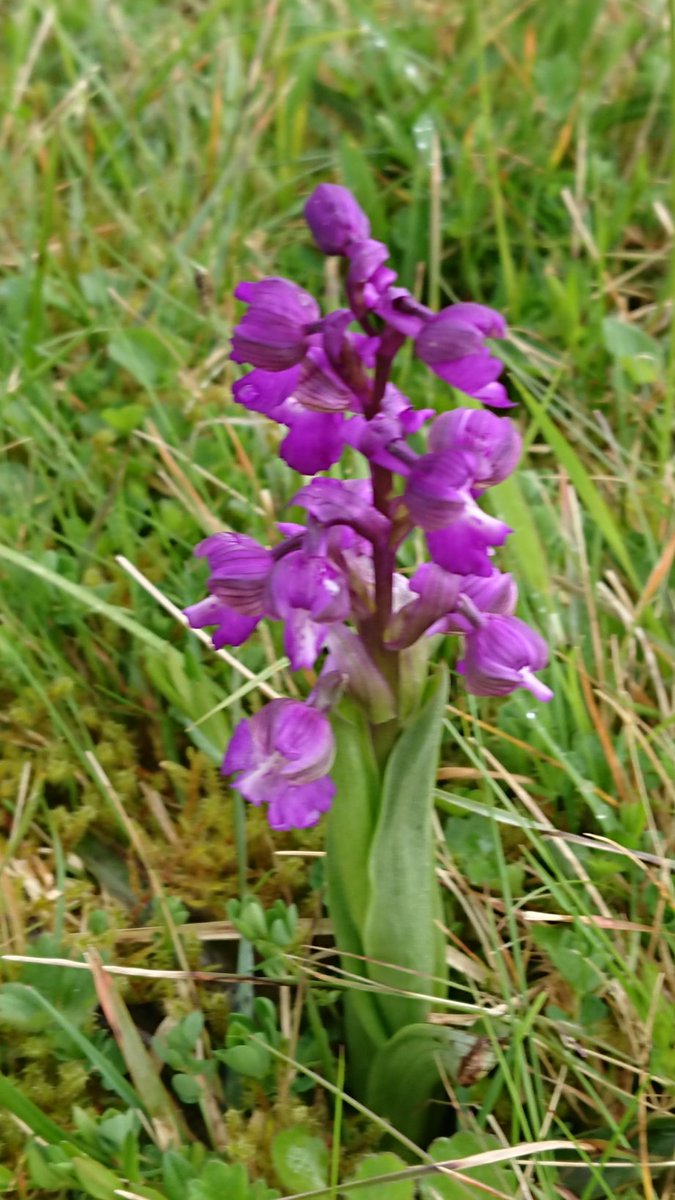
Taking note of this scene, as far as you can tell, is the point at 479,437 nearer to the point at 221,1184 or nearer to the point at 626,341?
the point at 221,1184

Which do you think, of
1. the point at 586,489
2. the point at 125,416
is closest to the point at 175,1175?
the point at 586,489

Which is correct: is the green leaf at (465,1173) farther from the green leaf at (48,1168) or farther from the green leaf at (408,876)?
the green leaf at (48,1168)

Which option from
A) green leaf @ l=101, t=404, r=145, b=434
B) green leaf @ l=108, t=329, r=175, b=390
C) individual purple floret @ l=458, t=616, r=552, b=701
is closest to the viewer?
individual purple floret @ l=458, t=616, r=552, b=701

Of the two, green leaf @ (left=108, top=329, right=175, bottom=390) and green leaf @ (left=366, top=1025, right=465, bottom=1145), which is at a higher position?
green leaf @ (left=108, top=329, right=175, bottom=390)

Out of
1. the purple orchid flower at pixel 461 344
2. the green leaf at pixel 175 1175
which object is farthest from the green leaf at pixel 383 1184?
the purple orchid flower at pixel 461 344

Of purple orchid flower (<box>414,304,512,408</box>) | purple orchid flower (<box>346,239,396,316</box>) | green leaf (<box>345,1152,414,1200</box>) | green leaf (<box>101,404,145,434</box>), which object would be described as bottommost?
green leaf (<box>345,1152,414,1200</box>)

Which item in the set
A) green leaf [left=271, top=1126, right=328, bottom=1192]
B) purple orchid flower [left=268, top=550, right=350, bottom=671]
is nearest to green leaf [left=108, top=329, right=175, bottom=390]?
purple orchid flower [left=268, top=550, right=350, bottom=671]

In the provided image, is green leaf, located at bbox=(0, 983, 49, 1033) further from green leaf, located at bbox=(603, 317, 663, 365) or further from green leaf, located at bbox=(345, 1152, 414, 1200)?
green leaf, located at bbox=(603, 317, 663, 365)
